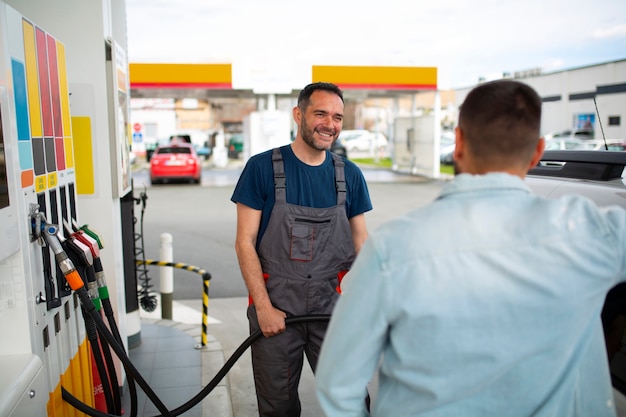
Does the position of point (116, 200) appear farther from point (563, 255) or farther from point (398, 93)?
point (398, 93)

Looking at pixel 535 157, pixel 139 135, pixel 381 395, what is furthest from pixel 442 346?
pixel 139 135

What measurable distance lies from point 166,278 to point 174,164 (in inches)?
651

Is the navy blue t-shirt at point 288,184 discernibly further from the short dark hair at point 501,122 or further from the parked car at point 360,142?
the parked car at point 360,142

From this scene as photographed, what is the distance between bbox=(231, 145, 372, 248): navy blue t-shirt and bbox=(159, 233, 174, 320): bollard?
134 inches

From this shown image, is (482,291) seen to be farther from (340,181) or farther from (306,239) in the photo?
(340,181)

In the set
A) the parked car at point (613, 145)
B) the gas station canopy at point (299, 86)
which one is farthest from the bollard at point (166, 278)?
the gas station canopy at point (299, 86)

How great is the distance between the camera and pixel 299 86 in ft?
74.1

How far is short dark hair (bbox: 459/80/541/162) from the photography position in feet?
5.05

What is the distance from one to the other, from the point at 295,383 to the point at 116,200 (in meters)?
2.22

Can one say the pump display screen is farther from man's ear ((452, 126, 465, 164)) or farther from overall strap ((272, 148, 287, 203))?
man's ear ((452, 126, 465, 164))

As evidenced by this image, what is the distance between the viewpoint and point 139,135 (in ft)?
81.7

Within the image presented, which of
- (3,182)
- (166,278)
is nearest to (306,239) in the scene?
(3,182)

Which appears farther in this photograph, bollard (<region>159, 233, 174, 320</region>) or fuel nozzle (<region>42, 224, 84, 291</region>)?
bollard (<region>159, 233, 174, 320</region>)

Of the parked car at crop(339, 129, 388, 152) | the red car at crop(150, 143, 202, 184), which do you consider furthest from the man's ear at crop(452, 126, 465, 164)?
the parked car at crop(339, 129, 388, 152)
